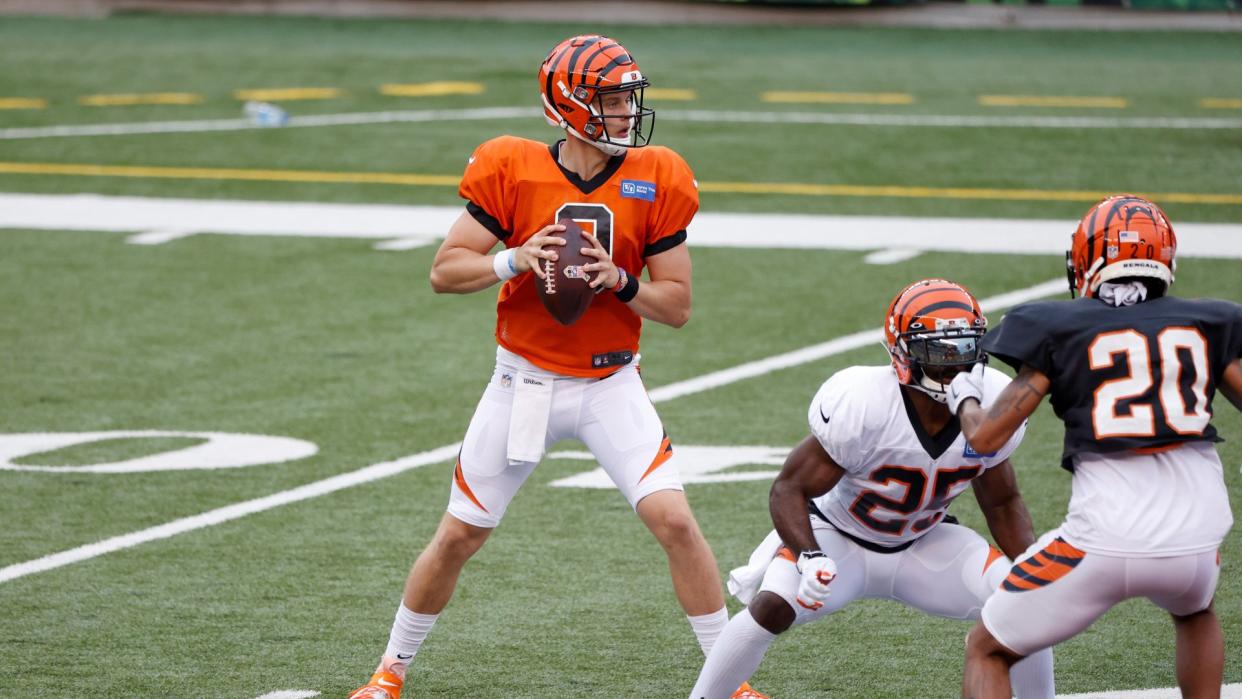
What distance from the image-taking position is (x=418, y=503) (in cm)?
745

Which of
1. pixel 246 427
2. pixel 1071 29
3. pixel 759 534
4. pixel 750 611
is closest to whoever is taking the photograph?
pixel 750 611

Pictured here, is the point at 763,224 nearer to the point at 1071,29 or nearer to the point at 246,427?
the point at 246,427

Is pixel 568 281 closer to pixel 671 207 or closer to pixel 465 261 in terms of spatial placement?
pixel 465 261

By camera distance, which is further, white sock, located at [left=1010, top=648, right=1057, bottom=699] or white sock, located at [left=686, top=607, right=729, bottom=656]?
white sock, located at [left=686, top=607, right=729, bottom=656]

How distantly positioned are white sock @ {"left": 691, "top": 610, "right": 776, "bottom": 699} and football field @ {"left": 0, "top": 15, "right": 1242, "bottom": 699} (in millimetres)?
507

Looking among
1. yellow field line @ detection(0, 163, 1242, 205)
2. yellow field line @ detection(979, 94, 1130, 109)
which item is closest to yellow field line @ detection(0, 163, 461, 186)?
yellow field line @ detection(0, 163, 1242, 205)

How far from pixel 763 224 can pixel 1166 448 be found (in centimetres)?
916

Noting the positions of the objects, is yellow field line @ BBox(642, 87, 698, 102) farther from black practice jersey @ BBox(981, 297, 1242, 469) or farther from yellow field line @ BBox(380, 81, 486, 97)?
black practice jersey @ BBox(981, 297, 1242, 469)

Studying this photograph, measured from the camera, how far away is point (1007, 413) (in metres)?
4.32

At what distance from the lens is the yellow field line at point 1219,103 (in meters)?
18.8

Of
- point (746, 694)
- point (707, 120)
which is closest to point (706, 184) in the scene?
point (707, 120)

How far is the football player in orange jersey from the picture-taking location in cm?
532

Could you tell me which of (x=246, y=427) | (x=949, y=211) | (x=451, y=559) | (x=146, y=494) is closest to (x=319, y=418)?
(x=246, y=427)

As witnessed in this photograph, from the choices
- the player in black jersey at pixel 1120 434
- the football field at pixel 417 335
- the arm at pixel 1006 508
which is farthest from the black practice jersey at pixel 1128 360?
the football field at pixel 417 335
